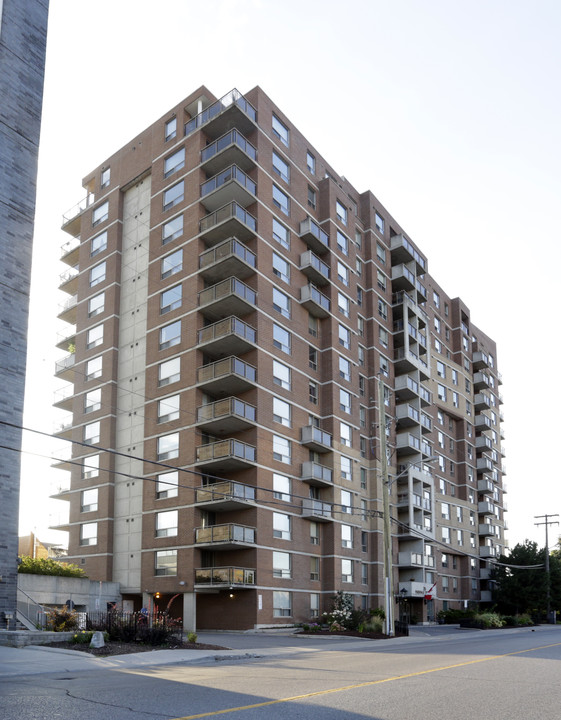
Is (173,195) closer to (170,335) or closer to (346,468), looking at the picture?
(170,335)

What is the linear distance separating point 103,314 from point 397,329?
24032 millimetres

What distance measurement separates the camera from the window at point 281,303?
142 feet

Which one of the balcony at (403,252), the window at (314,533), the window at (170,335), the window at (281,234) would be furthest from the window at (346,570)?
the balcony at (403,252)

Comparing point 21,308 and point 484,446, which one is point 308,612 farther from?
point 484,446

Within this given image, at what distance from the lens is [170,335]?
139ft

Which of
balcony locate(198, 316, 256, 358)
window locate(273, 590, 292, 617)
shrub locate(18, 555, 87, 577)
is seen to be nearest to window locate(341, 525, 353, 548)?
window locate(273, 590, 292, 617)

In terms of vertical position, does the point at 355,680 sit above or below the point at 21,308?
below

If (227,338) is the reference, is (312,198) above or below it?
above

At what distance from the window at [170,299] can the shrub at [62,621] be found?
2156 cm

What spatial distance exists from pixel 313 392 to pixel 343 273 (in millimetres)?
10174

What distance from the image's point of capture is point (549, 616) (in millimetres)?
64125

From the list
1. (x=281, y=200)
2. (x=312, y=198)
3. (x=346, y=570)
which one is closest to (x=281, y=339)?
(x=281, y=200)

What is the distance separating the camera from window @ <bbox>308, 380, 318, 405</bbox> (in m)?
45.5

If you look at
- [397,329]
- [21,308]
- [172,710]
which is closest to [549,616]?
[397,329]
